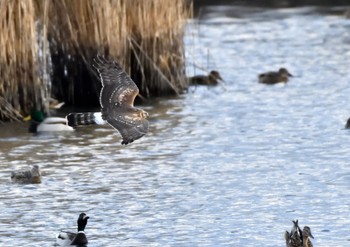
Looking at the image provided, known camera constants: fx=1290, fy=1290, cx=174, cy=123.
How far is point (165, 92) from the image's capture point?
16766 mm

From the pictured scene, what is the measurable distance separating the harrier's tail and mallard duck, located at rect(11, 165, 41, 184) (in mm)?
1962

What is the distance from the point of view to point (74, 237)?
9969 millimetres

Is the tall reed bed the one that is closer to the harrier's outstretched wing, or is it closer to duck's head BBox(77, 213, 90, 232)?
the harrier's outstretched wing

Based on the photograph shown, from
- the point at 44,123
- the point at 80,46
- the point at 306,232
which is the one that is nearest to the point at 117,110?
the point at 306,232

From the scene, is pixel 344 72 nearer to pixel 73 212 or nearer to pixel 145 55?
pixel 145 55

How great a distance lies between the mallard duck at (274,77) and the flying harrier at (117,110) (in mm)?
7589

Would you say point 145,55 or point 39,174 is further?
point 145,55

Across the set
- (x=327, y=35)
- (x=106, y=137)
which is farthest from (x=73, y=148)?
(x=327, y=35)

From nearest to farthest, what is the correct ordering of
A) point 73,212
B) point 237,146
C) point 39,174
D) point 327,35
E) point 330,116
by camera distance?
point 73,212
point 39,174
point 237,146
point 330,116
point 327,35

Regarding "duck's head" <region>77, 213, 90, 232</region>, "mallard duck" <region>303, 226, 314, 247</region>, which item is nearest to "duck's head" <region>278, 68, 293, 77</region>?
"duck's head" <region>77, 213, 90, 232</region>

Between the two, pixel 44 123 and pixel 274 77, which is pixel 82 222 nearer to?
pixel 44 123

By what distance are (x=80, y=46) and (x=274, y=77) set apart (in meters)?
3.41

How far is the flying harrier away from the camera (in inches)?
404

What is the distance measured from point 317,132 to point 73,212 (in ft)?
14.4
